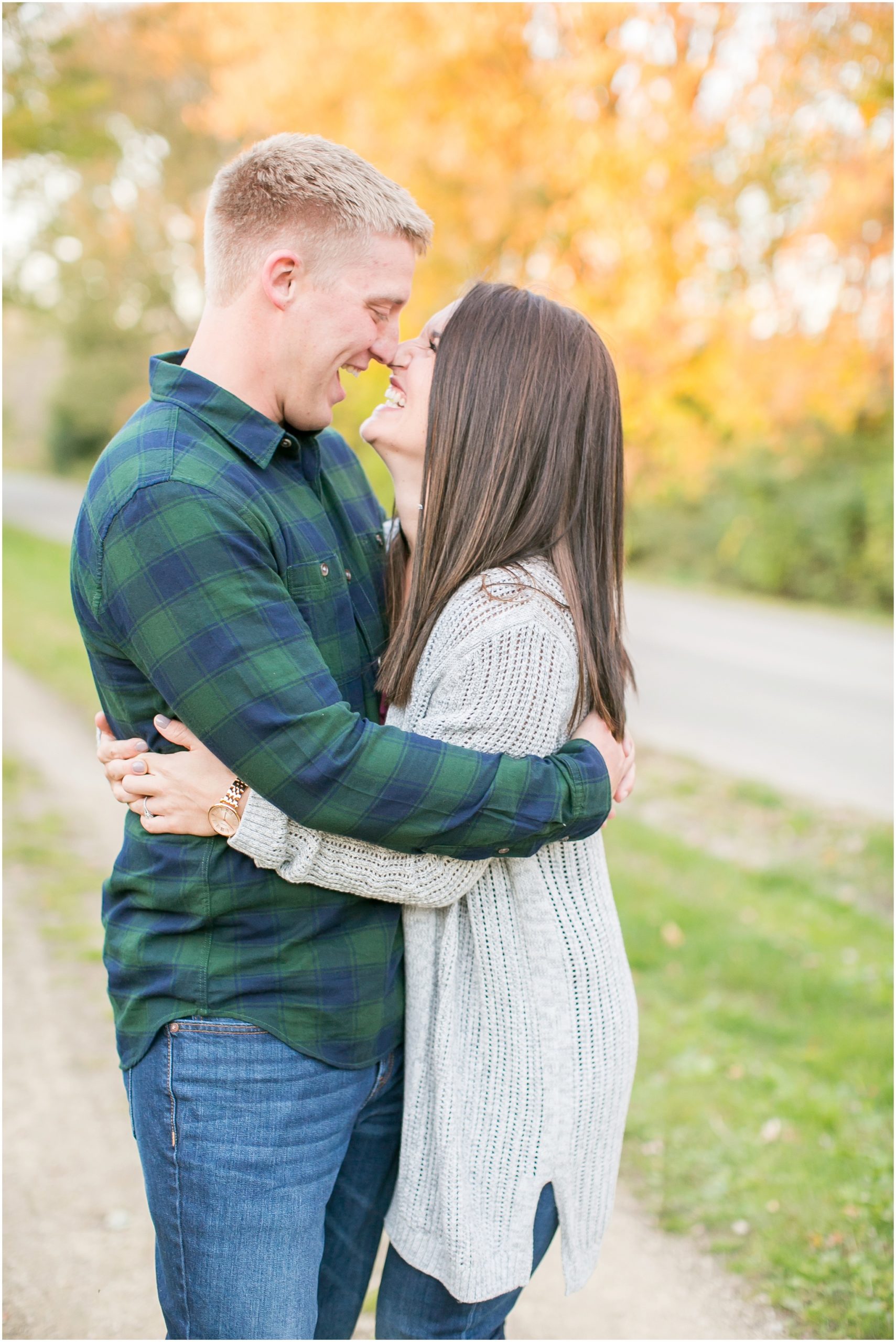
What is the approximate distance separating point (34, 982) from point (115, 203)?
15.4m

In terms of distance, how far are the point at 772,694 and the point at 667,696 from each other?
980 millimetres

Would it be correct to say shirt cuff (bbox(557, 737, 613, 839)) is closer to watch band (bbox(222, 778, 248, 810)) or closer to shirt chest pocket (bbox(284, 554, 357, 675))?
shirt chest pocket (bbox(284, 554, 357, 675))

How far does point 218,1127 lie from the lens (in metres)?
1.74

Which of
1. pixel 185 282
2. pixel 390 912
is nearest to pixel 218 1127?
pixel 390 912

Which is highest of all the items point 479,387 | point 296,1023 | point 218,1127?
point 479,387

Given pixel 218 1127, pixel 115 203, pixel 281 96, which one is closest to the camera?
pixel 218 1127

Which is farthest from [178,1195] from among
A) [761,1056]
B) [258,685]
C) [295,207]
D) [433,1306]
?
[761,1056]

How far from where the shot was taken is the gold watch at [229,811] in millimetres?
1706

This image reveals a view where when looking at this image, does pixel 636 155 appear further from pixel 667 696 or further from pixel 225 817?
pixel 667 696

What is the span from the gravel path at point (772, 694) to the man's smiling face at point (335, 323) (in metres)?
5.10

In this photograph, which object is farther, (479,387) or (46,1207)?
(46,1207)

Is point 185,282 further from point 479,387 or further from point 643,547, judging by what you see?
point 479,387

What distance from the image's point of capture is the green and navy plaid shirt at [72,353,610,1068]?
5.22 feet

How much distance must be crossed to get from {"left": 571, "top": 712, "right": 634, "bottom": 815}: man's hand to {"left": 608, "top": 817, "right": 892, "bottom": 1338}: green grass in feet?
6.17
